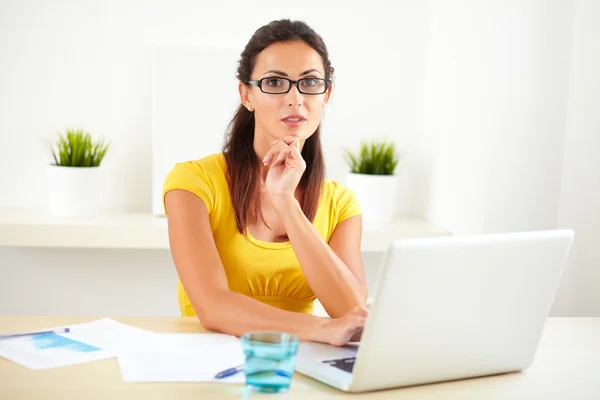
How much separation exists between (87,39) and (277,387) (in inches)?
90.9

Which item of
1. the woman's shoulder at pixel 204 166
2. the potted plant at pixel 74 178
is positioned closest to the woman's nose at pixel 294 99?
the woman's shoulder at pixel 204 166

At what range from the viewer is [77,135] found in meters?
3.01

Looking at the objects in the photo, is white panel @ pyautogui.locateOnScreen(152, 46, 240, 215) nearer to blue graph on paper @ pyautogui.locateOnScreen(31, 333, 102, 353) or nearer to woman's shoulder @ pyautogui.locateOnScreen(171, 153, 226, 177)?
woman's shoulder @ pyautogui.locateOnScreen(171, 153, 226, 177)

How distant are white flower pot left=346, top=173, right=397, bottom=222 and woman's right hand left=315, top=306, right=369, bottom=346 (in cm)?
157

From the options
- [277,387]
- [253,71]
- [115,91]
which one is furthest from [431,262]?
[115,91]

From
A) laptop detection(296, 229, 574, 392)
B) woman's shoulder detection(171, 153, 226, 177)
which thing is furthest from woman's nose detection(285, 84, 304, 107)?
laptop detection(296, 229, 574, 392)

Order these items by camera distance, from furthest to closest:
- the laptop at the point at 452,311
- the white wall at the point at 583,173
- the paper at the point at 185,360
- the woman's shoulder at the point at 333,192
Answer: the white wall at the point at 583,173 → the woman's shoulder at the point at 333,192 → the paper at the point at 185,360 → the laptop at the point at 452,311

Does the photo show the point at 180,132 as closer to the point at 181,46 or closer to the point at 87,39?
the point at 181,46

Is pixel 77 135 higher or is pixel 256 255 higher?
pixel 77 135

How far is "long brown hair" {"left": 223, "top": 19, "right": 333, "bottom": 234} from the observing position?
205cm

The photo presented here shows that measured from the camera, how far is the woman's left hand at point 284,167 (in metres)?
1.94

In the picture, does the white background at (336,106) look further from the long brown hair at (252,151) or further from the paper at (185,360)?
the paper at (185,360)

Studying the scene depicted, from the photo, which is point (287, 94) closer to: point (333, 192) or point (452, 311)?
point (333, 192)

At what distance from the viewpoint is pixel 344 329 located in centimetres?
154
